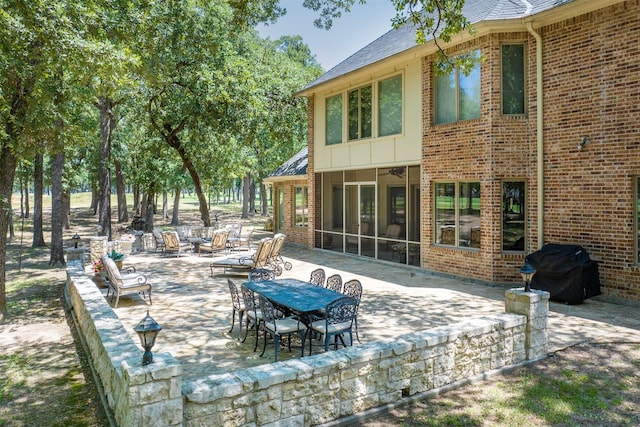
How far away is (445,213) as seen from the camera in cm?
1212

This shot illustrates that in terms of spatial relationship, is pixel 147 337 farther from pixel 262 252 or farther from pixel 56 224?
pixel 56 224

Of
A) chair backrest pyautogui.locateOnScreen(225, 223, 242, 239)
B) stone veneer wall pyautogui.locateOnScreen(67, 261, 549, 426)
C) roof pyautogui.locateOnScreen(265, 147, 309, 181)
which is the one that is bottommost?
stone veneer wall pyautogui.locateOnScreen(67, 261, 549, 426)

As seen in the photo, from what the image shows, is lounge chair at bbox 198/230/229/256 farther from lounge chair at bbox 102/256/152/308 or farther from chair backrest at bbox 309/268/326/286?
chair backrest at bbox 309/268/326/286

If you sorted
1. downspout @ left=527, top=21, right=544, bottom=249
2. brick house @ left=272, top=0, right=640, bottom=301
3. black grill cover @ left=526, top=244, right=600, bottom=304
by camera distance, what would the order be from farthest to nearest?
downspout @ left=527, top=21, right=544, bottom=249, brick house @ left=272, top=0, right=640, bottom=301, black grill cover @ left=526, top=244, right=600, bottom=304

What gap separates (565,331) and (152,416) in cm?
647

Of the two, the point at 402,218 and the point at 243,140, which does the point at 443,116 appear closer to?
the point at 402,218

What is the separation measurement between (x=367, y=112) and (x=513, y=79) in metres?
4.96

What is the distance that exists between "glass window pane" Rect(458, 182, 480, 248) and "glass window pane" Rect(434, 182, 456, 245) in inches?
9.0

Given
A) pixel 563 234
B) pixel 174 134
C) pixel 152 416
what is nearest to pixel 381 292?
pixel 563 234

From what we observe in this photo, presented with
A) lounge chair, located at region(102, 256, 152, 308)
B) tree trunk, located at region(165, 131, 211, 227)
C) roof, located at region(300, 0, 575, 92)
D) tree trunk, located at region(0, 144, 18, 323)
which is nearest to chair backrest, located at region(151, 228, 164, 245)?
tree trunk, located at region(165, 131, 211, 227)

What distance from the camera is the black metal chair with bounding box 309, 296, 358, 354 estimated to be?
19.4 feet

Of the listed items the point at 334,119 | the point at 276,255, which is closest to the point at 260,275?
the point at 276,255

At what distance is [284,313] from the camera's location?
6.98 m

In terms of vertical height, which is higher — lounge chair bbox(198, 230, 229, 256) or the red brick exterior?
the red brick exterior
